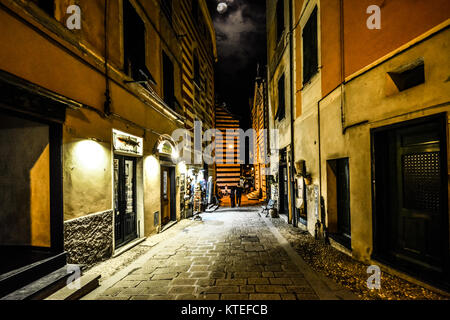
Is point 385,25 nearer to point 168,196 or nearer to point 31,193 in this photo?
point 31,193

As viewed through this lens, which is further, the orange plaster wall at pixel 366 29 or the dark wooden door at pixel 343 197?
the dark wooden door at pixel 343 197

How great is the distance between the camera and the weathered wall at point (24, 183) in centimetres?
429

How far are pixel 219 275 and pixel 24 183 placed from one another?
14.4 feet

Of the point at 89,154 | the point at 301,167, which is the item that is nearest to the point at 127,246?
the point at 89,154

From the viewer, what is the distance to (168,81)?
9.92 metres

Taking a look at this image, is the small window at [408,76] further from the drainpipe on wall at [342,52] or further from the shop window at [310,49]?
the shop window at [310,49]

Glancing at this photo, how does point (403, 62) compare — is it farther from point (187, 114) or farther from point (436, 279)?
point (187, 114)

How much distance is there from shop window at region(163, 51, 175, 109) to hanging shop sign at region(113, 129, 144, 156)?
Answer: 127 inches

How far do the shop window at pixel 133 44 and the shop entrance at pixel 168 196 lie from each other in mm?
3824

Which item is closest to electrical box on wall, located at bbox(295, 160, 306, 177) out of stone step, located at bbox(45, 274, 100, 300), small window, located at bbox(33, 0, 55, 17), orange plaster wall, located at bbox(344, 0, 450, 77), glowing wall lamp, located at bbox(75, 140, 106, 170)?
orange plaster wall, located at bbox(344, 0, 450, 77)

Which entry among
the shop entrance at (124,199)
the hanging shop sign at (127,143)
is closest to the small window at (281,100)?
the hanging shop sign at (127,143)

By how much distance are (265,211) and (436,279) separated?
925 cm

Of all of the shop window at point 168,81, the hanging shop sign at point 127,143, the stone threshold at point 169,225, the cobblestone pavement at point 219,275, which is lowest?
the stone threshold at point 169,225

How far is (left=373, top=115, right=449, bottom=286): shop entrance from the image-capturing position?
3.67 meters
